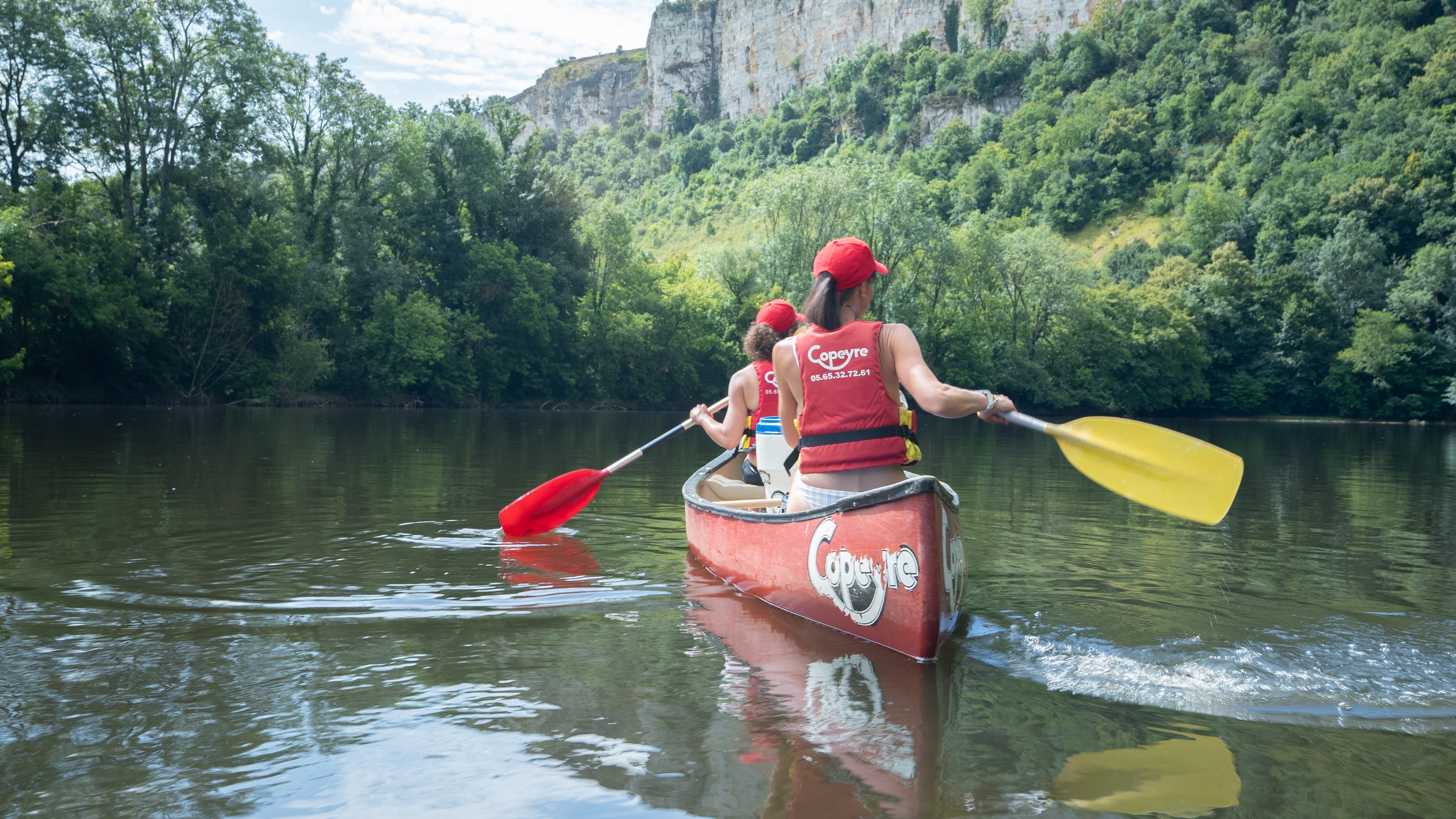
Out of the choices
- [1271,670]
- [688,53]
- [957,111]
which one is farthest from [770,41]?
[1271,670]

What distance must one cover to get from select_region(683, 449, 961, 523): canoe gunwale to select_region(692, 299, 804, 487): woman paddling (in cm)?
87

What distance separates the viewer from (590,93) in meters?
145

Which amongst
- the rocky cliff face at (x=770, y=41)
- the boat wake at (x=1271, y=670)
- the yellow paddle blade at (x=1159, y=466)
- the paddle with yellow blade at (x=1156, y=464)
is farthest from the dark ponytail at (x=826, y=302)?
the rocky cliff face at (x=770, y=41)

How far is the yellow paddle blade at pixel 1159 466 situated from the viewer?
432 cm

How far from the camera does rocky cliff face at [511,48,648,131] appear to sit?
143m

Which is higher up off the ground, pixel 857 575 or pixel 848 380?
pixel 848 380

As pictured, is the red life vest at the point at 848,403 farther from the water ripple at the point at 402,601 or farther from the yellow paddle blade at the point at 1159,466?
the water ripple at the point at 402,601

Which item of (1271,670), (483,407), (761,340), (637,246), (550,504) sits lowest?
(483,407)

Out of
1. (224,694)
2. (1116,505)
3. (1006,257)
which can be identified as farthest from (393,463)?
(1006,257)

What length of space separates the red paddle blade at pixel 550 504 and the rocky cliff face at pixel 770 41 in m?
96.6

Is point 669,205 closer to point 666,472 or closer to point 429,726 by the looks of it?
point 666,472

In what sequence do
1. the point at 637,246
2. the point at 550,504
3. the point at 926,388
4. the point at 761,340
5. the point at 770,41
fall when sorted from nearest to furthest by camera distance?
1. the point at 926,388
2. the point at 761,340
3. the point at 550,504
4. the point at 637,246
5. the point at 770,41

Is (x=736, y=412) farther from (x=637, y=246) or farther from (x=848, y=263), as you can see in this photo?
(x=637, y=246)

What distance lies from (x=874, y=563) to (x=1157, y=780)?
1.64m
